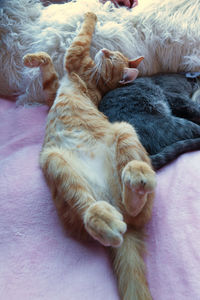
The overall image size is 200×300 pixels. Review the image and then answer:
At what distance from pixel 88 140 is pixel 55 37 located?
1.83ft

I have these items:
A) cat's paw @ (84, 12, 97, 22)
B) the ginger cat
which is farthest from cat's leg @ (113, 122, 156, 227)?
cat's paw @ (84, 12, 97, 22)

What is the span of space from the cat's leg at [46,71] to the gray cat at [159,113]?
0.24 m

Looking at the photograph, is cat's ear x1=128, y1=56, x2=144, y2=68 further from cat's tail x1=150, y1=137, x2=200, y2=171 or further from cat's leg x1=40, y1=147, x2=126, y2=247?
cat's leg x1=40, y1=147, x2=126, y2=247

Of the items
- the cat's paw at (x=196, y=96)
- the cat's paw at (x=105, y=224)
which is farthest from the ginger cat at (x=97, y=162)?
the cat's paw at (x=196, y=96)

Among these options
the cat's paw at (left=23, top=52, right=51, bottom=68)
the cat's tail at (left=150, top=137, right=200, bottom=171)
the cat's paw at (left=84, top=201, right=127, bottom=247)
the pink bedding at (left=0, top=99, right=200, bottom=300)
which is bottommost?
the pink bedding at (left=0, top=99, right=200, bottom=300)

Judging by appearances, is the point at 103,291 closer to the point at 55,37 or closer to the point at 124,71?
the point at 124,71

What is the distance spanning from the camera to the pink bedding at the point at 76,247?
583 millimetres

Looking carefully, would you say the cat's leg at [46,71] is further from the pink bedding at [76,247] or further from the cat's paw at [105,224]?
the cat's paw at [105,224]

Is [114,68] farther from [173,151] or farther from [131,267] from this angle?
[131,267]

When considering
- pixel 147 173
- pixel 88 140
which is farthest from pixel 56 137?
pixel 147 173

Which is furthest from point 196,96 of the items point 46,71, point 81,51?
point 46,71

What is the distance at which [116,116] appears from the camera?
0.97 m

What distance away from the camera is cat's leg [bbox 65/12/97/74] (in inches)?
42.5

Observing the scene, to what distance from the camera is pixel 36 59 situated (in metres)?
1.05
